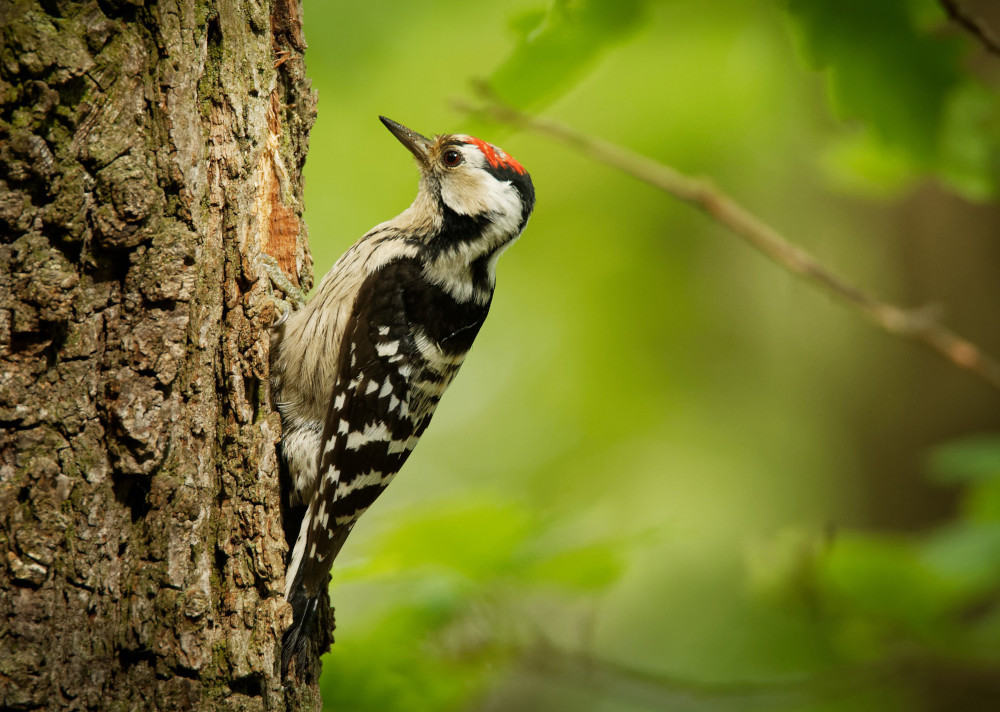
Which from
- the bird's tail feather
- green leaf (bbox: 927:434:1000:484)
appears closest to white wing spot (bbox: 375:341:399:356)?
the bird's tail feather

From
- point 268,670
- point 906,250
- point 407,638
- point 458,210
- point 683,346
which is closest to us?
point 268,670

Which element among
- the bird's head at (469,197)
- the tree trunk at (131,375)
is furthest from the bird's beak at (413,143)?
the tree trunk at (131,375)

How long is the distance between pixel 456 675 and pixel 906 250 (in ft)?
13.9

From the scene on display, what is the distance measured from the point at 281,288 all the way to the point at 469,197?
928mm

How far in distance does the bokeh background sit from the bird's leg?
28.0 inches

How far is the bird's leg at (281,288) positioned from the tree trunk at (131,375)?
0.14 metres

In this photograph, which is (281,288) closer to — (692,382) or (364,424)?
(364,424)

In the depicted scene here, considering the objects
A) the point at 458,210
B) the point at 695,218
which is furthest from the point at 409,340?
the point at 695,218

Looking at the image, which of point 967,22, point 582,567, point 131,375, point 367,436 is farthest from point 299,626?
point 967,22

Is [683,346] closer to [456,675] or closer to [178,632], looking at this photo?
[456,675]

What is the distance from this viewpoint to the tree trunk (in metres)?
1.62

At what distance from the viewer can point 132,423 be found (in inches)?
69.4

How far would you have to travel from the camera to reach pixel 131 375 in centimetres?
179

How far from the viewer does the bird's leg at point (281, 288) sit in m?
2.32
